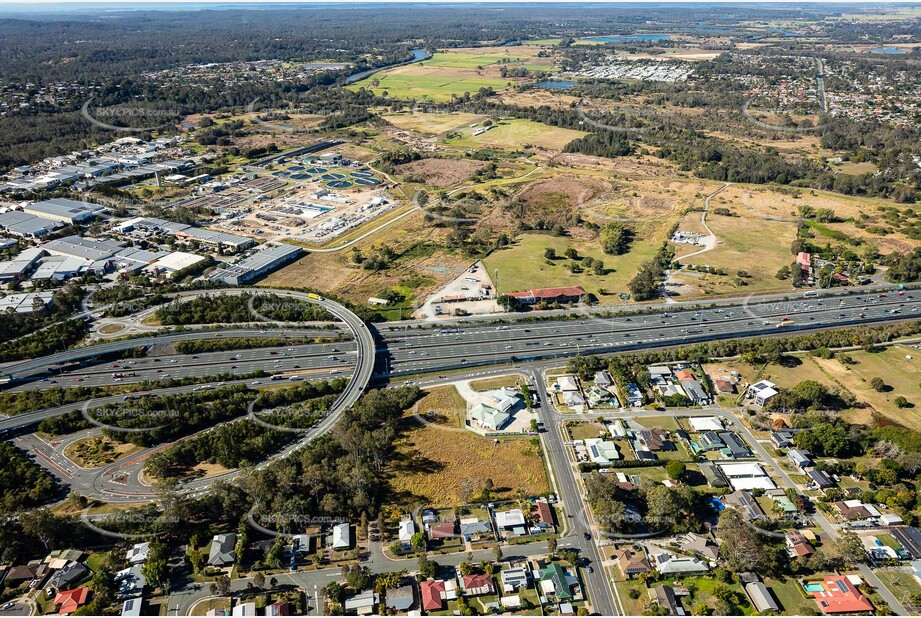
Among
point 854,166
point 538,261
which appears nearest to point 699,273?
point 538,261

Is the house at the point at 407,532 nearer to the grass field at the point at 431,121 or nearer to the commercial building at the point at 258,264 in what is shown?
the commercial building at the point at 258,264

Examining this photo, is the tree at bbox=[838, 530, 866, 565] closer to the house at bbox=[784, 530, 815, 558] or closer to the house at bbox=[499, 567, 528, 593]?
the house at bbox=[784, 530, 815, 558]

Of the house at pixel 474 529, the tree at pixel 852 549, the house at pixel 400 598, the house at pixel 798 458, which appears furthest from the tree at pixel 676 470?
the house at pixel 400 598

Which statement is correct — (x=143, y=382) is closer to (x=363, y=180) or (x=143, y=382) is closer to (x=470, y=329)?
(x=470, y=329)

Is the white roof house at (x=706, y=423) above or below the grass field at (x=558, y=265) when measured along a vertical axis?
below

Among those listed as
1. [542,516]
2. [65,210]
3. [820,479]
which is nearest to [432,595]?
[542,516]
